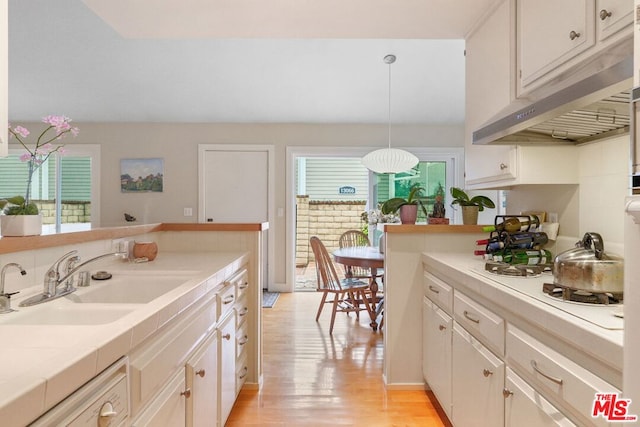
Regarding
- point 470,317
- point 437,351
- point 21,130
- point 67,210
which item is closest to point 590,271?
point 470,317

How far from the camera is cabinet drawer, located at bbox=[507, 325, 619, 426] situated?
0.82 m

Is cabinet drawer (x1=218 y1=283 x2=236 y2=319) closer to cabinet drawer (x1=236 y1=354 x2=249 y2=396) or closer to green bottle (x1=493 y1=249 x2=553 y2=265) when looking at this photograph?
cabinet drawer (x1=236 y1=354 x2=249 y2=396)

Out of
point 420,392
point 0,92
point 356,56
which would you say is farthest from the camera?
point 356,56

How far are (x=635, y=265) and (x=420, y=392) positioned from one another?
1.96 meters

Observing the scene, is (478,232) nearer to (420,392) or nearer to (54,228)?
(420,392)

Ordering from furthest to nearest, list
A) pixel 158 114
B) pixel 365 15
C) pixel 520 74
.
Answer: pixel 158 114, pixel 365 15, pixel 520 74

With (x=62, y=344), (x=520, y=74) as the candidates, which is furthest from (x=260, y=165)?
(x=62, y=344)

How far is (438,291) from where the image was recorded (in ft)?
6.35

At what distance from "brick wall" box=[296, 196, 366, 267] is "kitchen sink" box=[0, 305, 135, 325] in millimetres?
5924

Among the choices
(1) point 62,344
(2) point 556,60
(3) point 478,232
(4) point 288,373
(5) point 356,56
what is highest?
(5) point 356,56

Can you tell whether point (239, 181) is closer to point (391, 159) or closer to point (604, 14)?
point (391, 159)

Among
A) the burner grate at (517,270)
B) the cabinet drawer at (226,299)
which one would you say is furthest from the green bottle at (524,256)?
the cabinet drawer at (226,299)

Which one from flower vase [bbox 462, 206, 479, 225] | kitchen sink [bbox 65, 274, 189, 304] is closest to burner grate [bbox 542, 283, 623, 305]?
flower vase [bbox 462, 206, 479, 225]

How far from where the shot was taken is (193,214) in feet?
16.4
